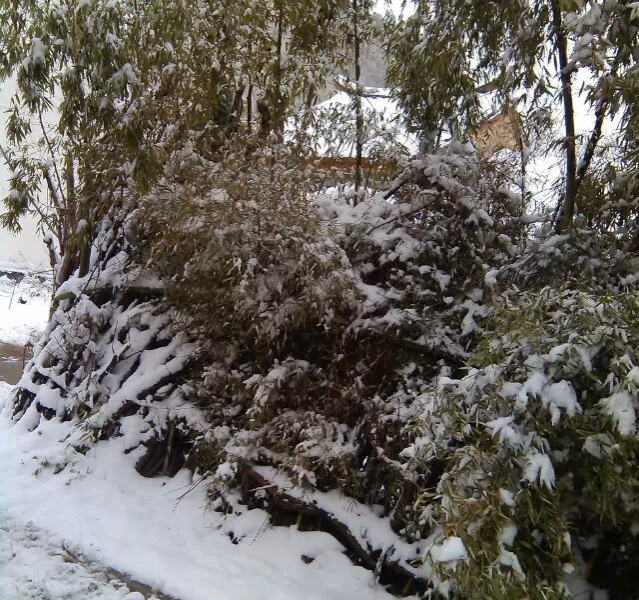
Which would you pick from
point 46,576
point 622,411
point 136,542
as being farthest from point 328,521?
point 622,411

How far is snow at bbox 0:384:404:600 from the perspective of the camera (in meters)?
3.29

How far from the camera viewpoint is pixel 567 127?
435 cm

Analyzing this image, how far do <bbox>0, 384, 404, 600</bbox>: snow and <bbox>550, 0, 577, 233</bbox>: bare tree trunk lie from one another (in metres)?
2.78

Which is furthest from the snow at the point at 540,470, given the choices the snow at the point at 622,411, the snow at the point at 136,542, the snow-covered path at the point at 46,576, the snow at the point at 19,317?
the snow at the point at 19,317

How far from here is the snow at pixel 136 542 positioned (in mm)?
3285

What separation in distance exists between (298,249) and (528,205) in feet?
6.64

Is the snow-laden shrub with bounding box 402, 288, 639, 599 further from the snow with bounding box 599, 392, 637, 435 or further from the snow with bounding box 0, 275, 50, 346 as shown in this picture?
the snow with bounding box 0, 275, 50, 346

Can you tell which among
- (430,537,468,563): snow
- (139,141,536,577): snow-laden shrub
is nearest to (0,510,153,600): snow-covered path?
(139,141,536,577): snow-laden shrub

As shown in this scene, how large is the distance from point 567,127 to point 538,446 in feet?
9.34

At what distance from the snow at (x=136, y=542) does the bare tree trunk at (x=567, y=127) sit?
2.78 metres

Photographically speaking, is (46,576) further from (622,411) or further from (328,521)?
(622,411)

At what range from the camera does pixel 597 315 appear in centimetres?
256

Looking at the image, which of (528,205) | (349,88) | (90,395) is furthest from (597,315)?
(90,395)

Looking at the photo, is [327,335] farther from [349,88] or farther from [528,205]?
[349,88]
